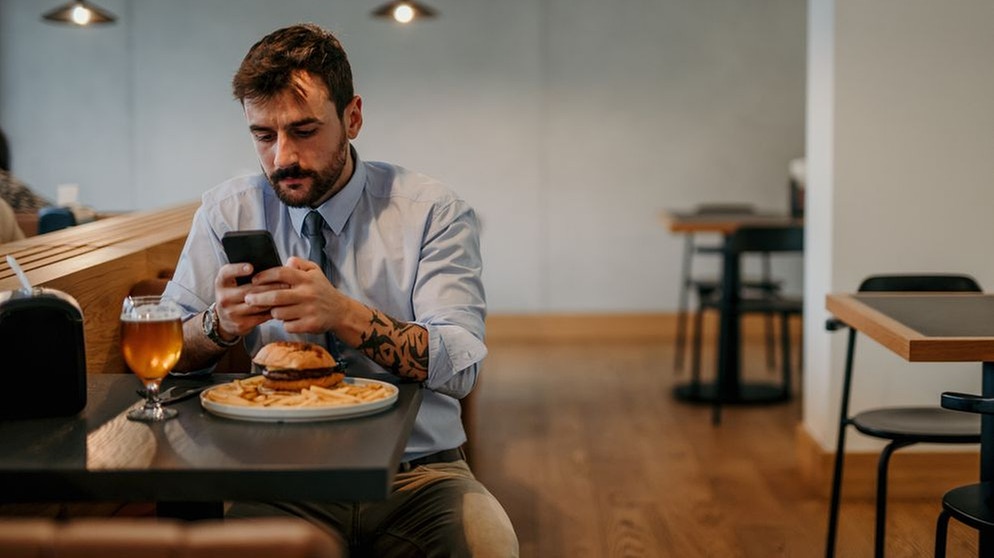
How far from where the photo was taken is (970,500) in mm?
2398

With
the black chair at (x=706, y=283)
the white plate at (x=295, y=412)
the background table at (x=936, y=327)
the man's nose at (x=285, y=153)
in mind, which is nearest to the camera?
the white plate at (x=295, y=412)

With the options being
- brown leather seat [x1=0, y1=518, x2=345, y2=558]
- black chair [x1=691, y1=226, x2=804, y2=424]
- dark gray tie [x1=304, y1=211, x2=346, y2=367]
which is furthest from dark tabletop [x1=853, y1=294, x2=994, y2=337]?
black chair [x1=691, y1=226, x2=804, y2=424]

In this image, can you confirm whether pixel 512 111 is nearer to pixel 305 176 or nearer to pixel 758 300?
pixel 758 300

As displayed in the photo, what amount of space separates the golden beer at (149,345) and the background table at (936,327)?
56.9 inches

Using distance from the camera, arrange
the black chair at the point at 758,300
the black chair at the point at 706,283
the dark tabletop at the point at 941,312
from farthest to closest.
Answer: the black chair at the point at 706,283 < the black chair at the point at 758,300 < the dark tabletop at the point at 941,312

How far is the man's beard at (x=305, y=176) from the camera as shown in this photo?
6.82 ft

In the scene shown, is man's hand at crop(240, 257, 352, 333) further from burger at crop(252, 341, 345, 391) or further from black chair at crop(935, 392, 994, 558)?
black chair at crop(935, 392, 994, 558)

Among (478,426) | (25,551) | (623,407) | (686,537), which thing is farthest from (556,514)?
(25,551)

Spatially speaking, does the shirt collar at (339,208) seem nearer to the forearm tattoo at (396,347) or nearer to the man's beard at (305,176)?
the man's beard at (305,176)

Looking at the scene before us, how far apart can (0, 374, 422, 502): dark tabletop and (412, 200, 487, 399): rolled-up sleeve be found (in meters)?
0.35

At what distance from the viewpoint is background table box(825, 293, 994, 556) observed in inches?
91.5

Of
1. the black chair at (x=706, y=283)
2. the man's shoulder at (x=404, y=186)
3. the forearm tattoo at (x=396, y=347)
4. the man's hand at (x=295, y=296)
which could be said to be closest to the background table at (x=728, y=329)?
the black chair at (x=706, y=283)

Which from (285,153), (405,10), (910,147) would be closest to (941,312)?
(910,147)

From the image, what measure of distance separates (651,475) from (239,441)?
2.99m
